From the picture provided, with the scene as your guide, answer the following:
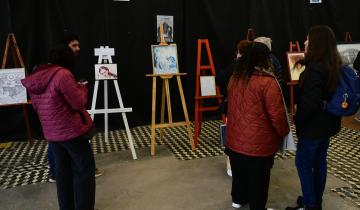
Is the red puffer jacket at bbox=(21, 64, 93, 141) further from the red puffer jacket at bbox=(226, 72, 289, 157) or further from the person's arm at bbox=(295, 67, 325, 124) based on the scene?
the person's arm at bbox=(295, 67, 325, 124)

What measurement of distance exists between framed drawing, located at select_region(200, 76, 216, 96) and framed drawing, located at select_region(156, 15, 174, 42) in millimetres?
1247

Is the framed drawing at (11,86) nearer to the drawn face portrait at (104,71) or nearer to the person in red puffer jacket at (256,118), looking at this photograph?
the drawn face portrait at (104,71)

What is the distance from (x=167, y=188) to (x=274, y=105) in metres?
1.39

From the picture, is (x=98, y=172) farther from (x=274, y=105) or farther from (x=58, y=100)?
(x=274, y=105)

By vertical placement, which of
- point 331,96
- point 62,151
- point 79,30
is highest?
point 79,30

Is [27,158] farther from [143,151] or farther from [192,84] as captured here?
[192,84]

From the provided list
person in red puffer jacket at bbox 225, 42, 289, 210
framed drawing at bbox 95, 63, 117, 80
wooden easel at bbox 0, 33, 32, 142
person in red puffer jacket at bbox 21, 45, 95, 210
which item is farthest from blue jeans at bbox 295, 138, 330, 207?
Result: wooden easel at bbox 0, 33, 32, 142

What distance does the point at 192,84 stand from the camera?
536 centimetres

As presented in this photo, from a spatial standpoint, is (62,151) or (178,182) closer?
(62,151)

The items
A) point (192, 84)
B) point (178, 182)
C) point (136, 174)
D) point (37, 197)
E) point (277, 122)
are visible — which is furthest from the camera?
point (192, 84)

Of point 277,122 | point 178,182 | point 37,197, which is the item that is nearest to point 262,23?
point 178,182

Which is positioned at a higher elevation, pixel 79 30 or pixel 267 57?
pixel 79 30

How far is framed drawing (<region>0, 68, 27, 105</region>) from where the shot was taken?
416 cm

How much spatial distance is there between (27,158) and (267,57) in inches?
118
